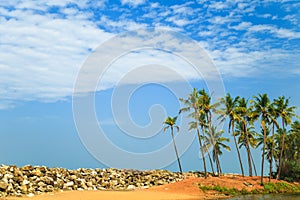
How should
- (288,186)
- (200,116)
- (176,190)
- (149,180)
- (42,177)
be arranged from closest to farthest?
1. (42,177)
2. (176,190)
3. (149,180)
4. (288,186)
5. (200,116)

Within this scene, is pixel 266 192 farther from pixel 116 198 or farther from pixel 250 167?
pixel 116 198

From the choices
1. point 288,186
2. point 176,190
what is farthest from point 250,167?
point 176,190

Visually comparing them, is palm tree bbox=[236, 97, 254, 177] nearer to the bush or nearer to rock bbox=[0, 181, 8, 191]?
the bush

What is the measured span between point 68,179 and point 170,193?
12382 millimetres

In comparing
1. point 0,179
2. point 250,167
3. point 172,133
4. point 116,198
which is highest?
point 172,133

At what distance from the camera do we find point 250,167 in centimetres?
6103

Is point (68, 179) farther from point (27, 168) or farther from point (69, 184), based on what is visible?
point (27, 168)

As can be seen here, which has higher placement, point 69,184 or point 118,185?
point 118,185

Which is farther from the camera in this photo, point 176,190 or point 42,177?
point 176,190

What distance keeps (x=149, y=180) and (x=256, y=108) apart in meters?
21.1

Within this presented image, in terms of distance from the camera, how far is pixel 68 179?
4131cm

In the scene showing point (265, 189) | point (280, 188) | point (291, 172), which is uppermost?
point (291, 172)

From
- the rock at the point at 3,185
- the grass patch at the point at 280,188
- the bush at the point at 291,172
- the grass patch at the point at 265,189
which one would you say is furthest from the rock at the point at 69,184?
the bush at the point at 291,172

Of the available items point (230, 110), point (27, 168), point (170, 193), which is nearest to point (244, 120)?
point (230, 110)
